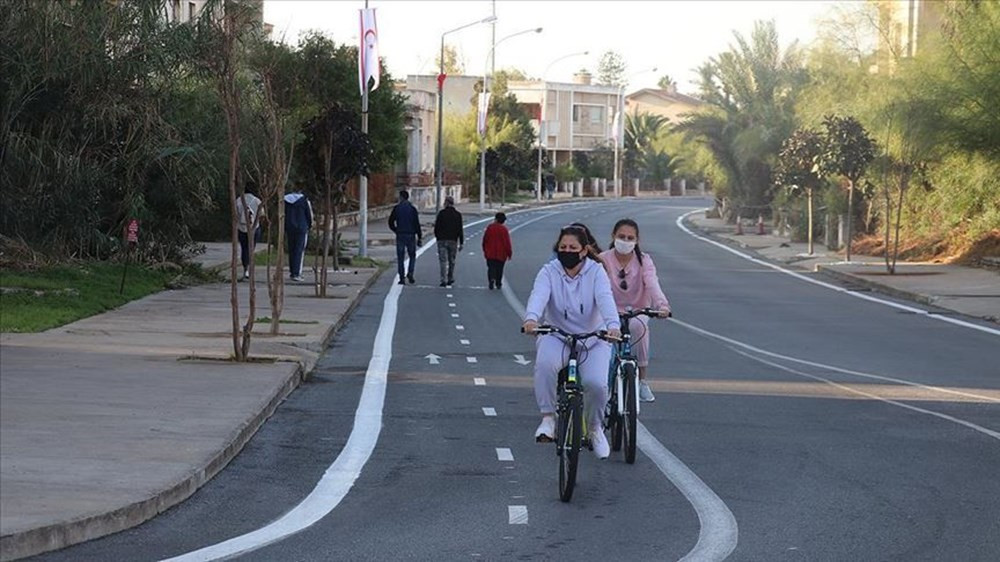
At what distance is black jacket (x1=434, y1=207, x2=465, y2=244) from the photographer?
3158cm

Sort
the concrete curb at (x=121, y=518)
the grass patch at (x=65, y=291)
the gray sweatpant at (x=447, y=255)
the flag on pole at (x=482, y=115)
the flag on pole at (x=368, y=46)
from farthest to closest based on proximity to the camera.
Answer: the flag on pole at (x=482, y=115) → the flag on pole at (x=368, y=46) → the gray sweatpant at (x=447, y=255) → the grass patch at (x=65, y=291) → the concrete curb at (x=121, y=518)

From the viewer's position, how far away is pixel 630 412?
1132 centimetres

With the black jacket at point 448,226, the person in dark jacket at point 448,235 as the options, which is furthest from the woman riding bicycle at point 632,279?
the black jacket at point 448,226

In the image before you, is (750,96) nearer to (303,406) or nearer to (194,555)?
(303,406)

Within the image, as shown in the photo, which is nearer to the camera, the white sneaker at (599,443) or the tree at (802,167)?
the white sneaker at (599,443)

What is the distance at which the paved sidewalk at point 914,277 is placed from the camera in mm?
29312

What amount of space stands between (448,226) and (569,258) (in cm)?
2122

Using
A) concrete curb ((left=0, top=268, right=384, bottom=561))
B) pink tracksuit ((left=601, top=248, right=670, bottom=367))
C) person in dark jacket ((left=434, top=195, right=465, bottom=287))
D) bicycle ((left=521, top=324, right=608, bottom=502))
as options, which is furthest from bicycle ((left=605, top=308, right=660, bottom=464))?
person in dark jacket ((left=434, top=195, right=465, bottom=287))

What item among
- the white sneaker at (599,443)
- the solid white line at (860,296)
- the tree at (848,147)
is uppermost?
the tree at (848,147)

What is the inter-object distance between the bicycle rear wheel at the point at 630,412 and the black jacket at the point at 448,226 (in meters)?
20.2

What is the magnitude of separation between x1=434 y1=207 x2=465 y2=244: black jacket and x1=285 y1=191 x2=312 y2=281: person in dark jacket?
2.78m

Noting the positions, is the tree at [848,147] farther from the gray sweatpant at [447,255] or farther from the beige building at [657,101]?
the beige building at [657,101]

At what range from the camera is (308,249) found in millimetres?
39688

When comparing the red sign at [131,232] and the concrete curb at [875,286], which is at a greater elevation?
the red sign at [131,232]
